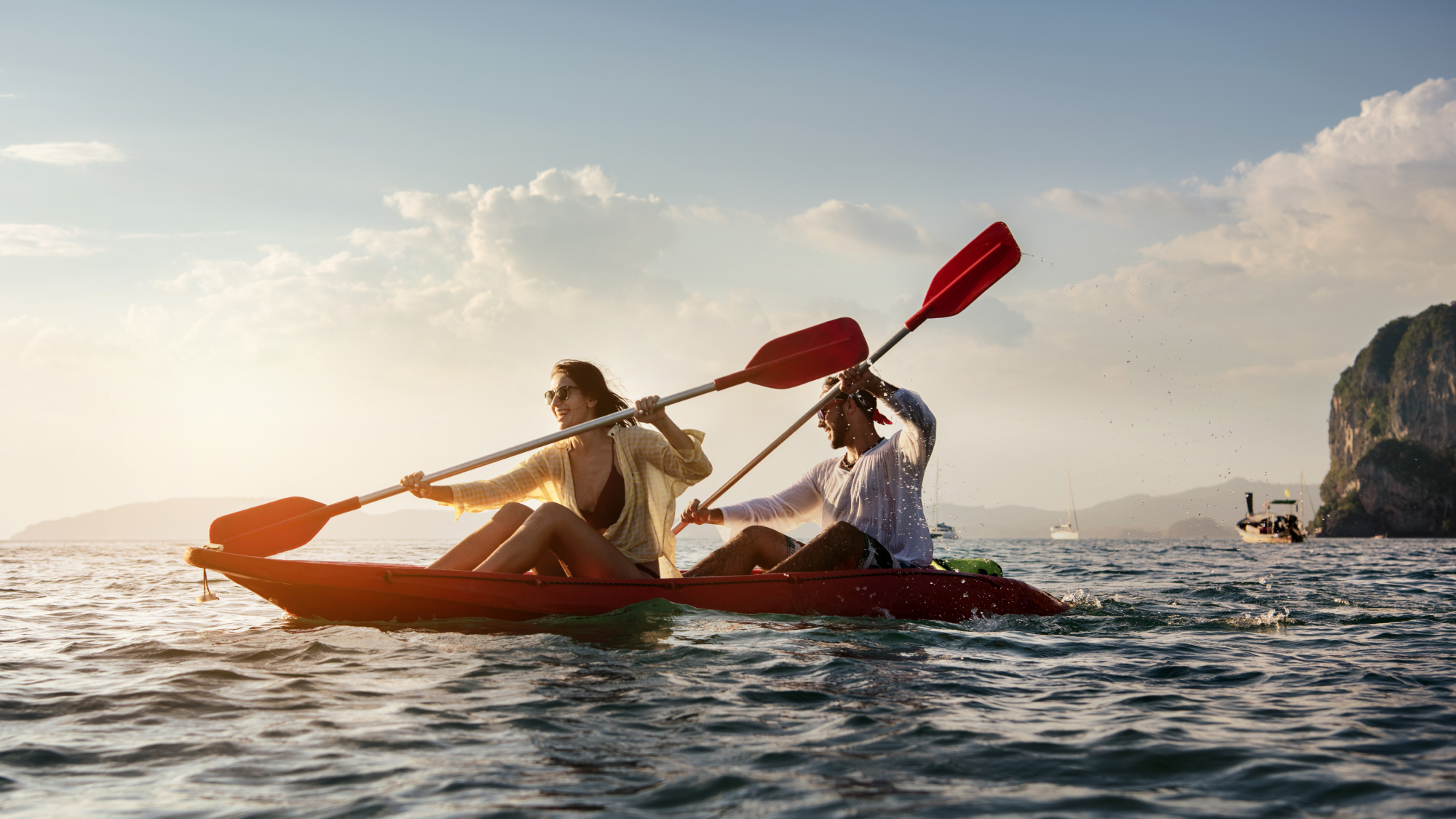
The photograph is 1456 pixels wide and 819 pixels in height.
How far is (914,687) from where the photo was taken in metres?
3.48

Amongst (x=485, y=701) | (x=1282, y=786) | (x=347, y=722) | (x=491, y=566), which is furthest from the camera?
(x=491, y=566)

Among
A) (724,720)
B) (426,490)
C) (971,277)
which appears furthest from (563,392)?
(971,277)

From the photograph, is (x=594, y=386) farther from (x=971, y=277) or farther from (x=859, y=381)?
(x=971, y=277)

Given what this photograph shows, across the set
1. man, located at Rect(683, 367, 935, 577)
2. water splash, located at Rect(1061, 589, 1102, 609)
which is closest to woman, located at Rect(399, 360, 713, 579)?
man, located at Rect(683, 367, 935, 577)

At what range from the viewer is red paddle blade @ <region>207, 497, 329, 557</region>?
17.9ft

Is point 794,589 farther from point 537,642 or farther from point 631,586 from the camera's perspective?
point 537,642

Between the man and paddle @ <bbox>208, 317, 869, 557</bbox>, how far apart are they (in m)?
0.28

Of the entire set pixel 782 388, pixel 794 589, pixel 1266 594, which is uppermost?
pixel 782 388

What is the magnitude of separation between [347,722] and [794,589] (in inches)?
114

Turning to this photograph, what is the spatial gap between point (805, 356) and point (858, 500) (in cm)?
118

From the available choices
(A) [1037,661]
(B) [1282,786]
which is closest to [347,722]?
(B) [1282,786]

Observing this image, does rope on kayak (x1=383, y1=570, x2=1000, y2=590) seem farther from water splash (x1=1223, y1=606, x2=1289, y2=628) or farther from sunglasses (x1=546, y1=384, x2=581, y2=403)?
water splash (x1=1223, y1=606, x2=1289, y2=628)

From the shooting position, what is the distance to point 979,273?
698 cm

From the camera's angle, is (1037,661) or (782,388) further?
(782,388)
